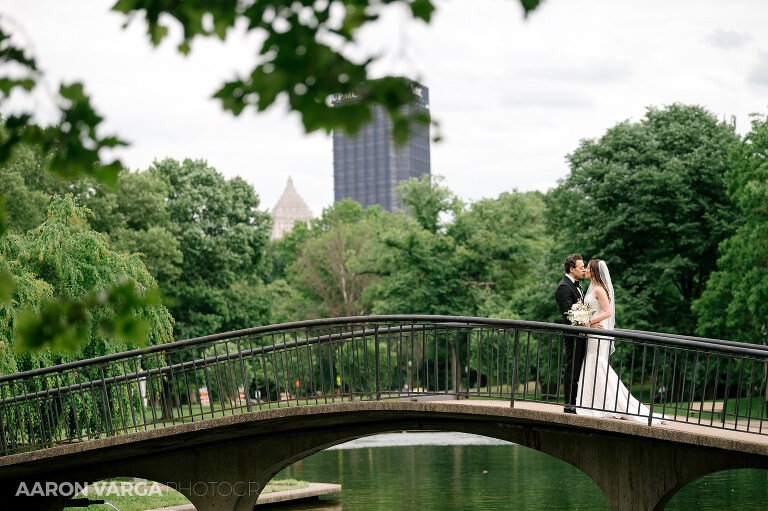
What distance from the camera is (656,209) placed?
33.2 metres

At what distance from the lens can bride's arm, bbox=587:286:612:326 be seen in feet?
37.2

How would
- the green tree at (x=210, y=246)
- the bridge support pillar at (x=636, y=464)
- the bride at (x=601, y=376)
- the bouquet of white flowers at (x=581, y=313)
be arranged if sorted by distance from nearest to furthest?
1. the bridge support pillar at (x=636, y=464)
2. the bride at (x=601, y=376)
3. the bouquet of white flowers at (x=581, y=313)
4. the green tree at (x=210, y=246)

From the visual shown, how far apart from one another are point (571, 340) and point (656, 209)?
2306cm

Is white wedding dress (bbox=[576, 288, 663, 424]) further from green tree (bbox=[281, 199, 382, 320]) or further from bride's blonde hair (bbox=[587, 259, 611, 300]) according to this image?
green tree (bbox=[281, 199, 382, 320])

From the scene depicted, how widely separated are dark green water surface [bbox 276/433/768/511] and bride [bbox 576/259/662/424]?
304 inches

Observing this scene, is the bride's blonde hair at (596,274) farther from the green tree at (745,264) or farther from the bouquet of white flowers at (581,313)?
the green tree at (745,264)

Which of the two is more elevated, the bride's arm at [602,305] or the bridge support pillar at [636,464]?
the bride's arm at [602,305]

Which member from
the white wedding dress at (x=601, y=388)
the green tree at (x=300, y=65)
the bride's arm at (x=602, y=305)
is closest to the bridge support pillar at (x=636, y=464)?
the white wedding dress at (x=601, y=388)

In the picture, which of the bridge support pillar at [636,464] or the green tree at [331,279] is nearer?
the bridge support pillar at [636,464]

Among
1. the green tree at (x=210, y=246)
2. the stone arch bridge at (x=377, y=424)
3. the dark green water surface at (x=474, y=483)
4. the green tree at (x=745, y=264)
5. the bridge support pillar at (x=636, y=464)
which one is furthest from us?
the green tree at (x=210, y=246)

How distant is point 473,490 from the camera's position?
21.3 m

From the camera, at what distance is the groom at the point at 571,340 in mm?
11148

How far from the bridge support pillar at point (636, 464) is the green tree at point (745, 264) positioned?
19.2 meters

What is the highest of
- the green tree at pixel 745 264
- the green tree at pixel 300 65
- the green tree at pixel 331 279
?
the green tree at pixel 300 65
